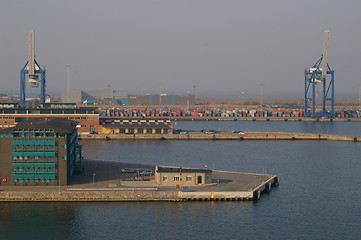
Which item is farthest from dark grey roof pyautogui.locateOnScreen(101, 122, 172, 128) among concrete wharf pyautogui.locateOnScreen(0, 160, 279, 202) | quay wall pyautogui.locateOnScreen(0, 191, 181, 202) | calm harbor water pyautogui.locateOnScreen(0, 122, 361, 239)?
quay wall pyautogui.locateOnScreen(0, 191, 181, 202)

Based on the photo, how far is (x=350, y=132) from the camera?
63.6 m

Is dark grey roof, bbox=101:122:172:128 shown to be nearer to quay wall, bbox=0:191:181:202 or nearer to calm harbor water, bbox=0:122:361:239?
calm harbor water, bbox=0:122:361:239

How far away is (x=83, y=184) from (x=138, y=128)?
28.1 m

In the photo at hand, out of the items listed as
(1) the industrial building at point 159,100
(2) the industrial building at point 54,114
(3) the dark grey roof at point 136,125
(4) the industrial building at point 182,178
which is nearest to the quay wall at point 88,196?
(4) the industrial building at point 182,178

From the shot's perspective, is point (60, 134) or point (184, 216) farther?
point (60, 134)

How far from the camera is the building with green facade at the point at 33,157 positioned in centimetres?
2758

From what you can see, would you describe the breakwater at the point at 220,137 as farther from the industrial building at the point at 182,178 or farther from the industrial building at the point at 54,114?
the industrial building at the point at 182,178

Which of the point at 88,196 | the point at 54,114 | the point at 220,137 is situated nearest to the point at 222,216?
the point at 88,196

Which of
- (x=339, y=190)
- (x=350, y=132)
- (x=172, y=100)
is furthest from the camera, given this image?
(x=172, y=100)

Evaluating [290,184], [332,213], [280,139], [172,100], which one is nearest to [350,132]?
[280,139]

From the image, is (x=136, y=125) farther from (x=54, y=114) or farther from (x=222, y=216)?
(x=222, y=216)

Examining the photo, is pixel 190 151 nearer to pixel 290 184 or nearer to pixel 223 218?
pixel 290 184

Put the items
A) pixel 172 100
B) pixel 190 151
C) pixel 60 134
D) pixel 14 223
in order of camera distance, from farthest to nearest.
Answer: pixel 172 100 → pixel 190 151 → pixel 60 134 → pixel 14 223

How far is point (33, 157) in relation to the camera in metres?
27.6
